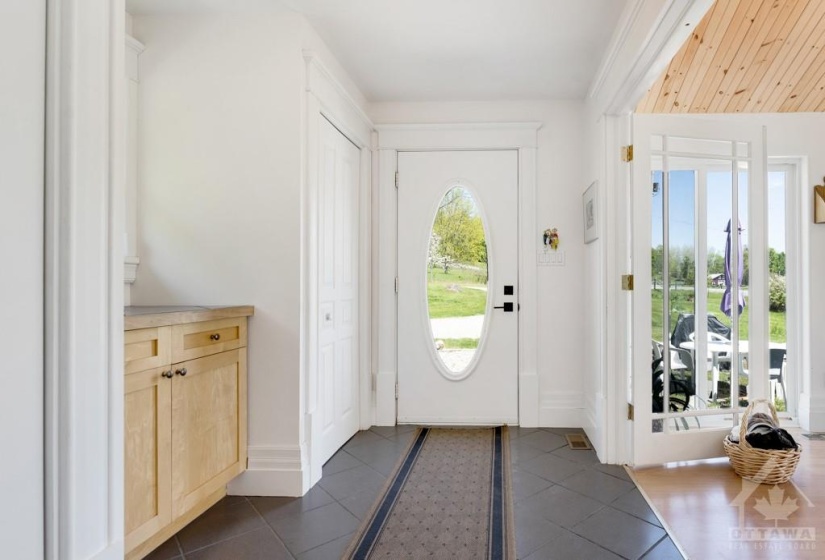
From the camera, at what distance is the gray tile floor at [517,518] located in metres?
1.87

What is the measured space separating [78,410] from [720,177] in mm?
3200

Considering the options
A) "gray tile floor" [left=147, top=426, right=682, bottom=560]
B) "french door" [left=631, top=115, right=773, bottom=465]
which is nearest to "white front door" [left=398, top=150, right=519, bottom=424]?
"gray tile floor" [left=147, top=426, right=682, bottom=560]

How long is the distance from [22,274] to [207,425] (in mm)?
1427

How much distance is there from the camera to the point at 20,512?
2.68ft

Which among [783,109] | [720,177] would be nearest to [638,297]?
[720,177]

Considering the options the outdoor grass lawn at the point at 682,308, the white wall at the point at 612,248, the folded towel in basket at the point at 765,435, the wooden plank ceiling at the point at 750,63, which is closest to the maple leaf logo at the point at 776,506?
the folded towel in basket at the point at 765,435

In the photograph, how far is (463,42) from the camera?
2.69m

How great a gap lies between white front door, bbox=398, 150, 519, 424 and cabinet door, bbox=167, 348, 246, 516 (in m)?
1.49

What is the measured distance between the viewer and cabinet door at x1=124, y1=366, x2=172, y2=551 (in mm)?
1655

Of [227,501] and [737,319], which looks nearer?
[227,501]

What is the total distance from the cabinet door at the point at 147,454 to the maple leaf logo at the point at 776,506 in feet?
8.22

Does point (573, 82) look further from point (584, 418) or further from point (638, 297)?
point (584, 418)

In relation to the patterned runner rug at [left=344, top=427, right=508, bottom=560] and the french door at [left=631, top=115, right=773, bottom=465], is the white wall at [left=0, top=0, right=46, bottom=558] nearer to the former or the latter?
the patterned runner rug at [left=344, top=427, right=508, bottom=560]

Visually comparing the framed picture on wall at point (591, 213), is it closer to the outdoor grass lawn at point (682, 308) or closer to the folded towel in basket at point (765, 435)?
the outdoor grass lawn at point (682, 308)
